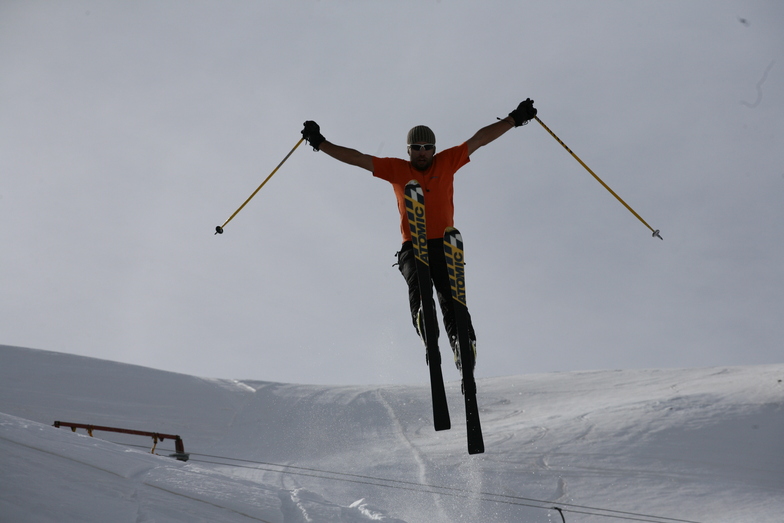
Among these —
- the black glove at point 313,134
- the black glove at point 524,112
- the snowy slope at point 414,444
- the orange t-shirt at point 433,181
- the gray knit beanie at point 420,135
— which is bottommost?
the snowy slope at point 414,444

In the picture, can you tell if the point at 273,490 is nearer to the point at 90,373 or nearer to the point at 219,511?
the point at 219,511

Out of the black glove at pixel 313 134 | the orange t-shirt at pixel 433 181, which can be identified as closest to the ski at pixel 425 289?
the orange t-shirt at pixel 433 181

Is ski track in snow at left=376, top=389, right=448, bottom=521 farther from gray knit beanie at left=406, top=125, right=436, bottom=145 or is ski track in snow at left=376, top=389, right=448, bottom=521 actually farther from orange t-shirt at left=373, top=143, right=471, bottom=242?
gray knit beanie at left=406, top=125, right=436, bottom=145

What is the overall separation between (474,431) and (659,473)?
10418mm

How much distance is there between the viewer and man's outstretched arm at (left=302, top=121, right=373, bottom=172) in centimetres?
579

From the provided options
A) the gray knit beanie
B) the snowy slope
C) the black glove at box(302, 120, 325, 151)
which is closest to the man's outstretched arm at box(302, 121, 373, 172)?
the black glove at box(302, 120, 325, 151)


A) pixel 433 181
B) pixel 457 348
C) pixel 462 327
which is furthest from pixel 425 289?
pixel 433 181

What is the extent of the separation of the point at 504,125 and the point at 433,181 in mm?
930

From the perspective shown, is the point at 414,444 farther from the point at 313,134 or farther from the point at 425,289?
the point at 313,134

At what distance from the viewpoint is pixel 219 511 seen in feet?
16.1

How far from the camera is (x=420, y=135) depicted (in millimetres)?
5668

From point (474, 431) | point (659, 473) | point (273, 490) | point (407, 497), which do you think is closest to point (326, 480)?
point (407, 497)

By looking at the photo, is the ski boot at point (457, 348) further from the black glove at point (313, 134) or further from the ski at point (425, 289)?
the black glove at point (313, 134)

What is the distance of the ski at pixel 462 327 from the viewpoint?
546 centimetres
